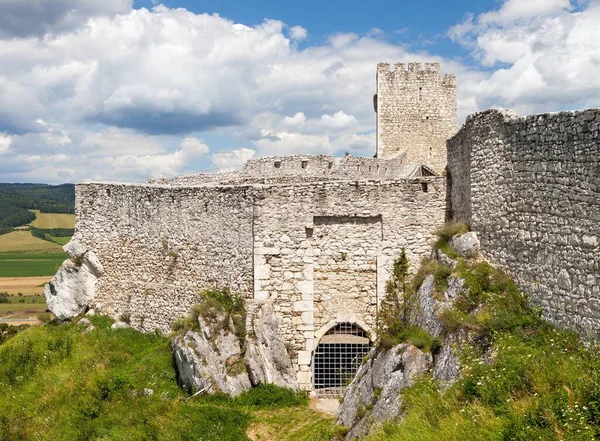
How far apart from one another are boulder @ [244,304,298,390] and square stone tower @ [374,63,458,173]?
14.9 meters

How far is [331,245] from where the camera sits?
16812 mm

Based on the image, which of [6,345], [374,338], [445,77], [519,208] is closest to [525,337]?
[519,208]

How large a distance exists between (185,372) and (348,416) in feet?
18.5

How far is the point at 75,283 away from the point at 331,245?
11.3m

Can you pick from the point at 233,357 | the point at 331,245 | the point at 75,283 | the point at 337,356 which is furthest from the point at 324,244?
the point at 75,283

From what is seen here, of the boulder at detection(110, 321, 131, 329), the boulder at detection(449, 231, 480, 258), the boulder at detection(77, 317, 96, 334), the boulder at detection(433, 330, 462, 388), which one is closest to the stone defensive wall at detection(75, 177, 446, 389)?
the boulder at detection(449, 231, 480, 258)

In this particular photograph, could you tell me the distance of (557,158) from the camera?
430 inches

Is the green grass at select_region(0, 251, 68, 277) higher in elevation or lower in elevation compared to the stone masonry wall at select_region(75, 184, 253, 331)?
lower

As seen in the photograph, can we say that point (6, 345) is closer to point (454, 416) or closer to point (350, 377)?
point (350, 377)

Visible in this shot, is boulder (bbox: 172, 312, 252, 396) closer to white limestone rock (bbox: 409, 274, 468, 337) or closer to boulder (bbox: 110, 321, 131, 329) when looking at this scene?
boulder (bbox: 110, 321, 131, 329)

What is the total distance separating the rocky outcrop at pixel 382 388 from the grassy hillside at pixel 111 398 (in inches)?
32.2

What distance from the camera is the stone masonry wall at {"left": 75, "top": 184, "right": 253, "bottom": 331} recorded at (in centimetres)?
1744

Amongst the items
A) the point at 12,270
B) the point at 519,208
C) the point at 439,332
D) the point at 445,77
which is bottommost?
the point at 12,270

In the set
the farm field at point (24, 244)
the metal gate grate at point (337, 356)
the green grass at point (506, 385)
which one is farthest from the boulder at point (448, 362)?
the farm field at point (24, 244)
